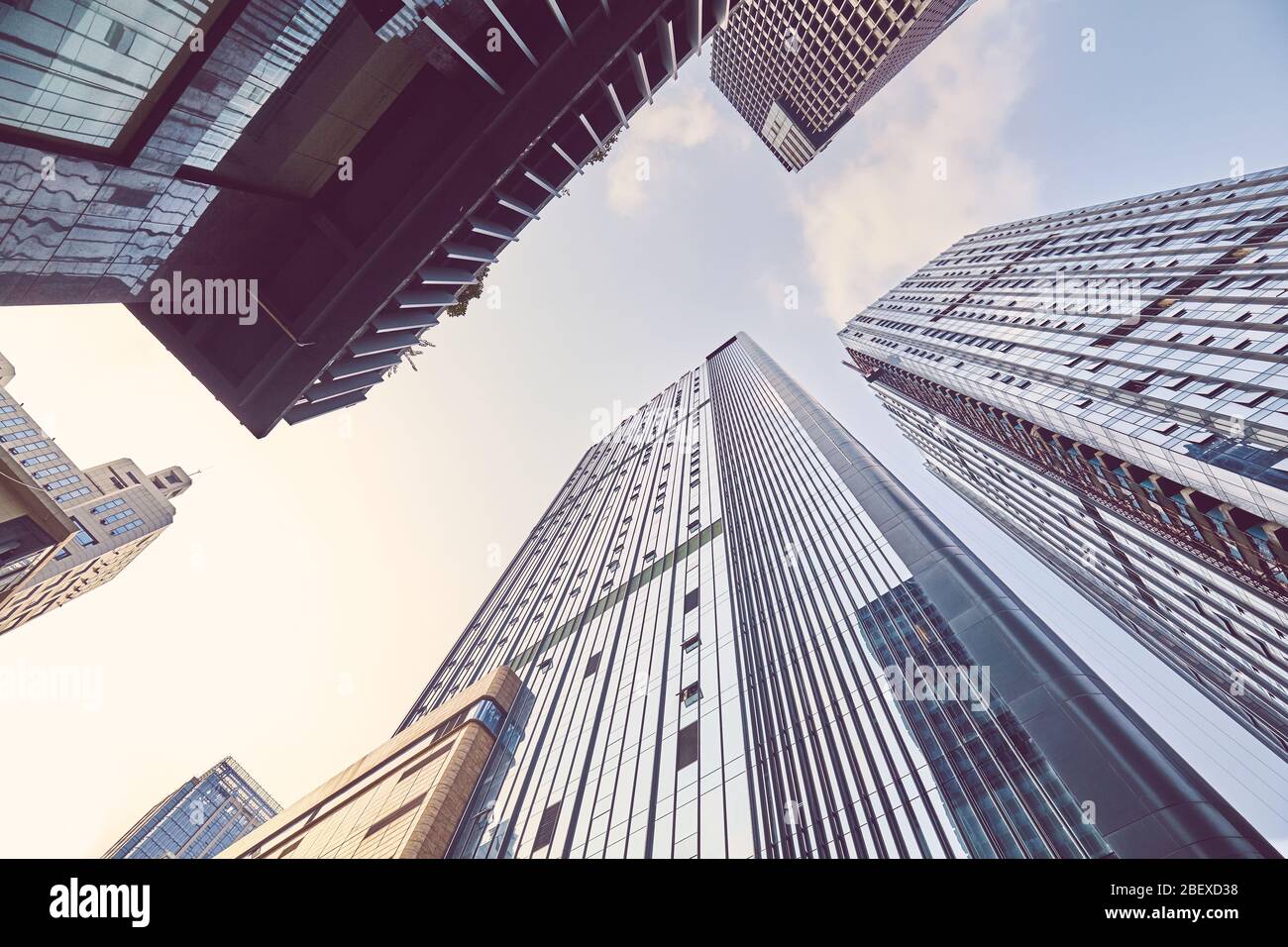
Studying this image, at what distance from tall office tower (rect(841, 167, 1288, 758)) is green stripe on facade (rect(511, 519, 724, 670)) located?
33252 millimetres

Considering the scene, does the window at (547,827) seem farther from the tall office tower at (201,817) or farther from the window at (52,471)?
the tall office tower at (201,817)

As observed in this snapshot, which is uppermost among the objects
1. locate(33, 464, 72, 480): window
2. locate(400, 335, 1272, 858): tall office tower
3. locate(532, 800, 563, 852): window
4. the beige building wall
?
locate(33, 464, 72, 480): window

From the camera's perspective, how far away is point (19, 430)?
252 ft

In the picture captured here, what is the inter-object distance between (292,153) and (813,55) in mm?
107073

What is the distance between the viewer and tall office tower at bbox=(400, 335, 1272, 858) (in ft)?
52.3

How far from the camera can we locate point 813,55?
309ft

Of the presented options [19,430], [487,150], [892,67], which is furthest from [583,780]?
[892,67]

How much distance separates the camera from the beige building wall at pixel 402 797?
2642 cm

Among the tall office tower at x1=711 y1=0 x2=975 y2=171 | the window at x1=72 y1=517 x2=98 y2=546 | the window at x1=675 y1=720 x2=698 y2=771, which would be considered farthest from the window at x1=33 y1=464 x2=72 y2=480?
the tall office tower at x1=711 y1=0 x2=975 y2=171

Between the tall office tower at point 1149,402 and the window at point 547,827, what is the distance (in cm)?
4288

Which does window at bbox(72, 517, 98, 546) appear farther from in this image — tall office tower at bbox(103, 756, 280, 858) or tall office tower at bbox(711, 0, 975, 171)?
tall office tower at bbox(711, 0, 975, 171)

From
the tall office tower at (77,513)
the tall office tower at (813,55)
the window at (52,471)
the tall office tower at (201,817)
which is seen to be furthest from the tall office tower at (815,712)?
the tall office tower at (201,817)
